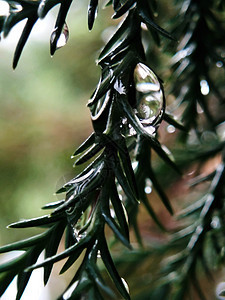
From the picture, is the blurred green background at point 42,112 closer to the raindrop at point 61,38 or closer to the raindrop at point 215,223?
the raindrop at point 215,223

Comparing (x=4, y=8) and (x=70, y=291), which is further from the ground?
(x=4, y=8)

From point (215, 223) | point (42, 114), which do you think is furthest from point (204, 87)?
point (42, 114)

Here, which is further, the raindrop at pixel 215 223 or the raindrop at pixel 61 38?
the raindrop at pixel 215 223

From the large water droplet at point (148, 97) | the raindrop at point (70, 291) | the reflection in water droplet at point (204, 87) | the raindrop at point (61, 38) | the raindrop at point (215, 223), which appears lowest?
the raindrop at point (215, 223)

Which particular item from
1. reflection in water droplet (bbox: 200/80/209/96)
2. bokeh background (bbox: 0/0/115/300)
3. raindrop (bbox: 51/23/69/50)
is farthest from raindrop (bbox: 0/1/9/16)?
bokeh background (bbox: 0/0/115/300)

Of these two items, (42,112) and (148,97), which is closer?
(148,97)

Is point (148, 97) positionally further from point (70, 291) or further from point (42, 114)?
point (42, 114)

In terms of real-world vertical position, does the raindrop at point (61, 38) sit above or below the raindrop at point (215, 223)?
above

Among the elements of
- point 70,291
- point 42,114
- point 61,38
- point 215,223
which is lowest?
point 215,223

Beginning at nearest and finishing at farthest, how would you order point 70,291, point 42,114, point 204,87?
1. point 70,291
2. point 204,87
3. point 42,114

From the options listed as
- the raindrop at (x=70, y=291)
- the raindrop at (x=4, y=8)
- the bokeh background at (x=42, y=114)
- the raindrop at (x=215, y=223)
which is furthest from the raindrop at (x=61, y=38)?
the bokeh background at (x=42, y=114)
